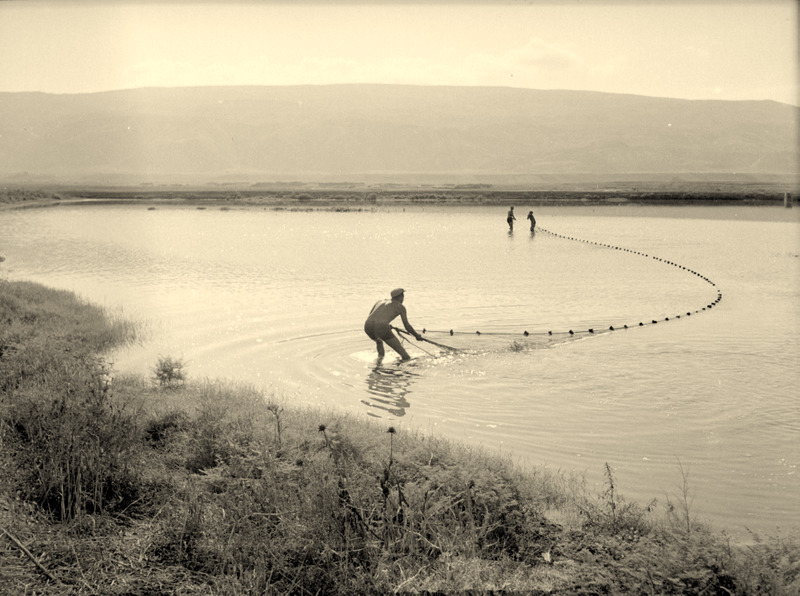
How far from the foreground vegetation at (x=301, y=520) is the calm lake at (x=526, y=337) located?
1.62 meters

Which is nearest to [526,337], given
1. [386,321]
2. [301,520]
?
[386,321]

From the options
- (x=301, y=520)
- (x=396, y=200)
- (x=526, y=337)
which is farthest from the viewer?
(x=396, y=200)

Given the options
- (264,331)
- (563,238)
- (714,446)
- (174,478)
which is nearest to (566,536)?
(174,478)

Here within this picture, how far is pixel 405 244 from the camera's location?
39.5m

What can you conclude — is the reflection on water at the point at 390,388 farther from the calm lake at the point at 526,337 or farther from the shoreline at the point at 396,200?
the shoreline at the point at 396,200

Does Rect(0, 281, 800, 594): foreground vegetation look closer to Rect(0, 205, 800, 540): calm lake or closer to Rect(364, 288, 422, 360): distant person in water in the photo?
Rect(0, 205, 800, 540): calm lake

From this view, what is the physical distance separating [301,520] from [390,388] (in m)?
7.18

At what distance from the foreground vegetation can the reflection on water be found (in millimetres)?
3155

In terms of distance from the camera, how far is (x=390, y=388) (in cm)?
1341

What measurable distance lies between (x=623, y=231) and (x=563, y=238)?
281 inches

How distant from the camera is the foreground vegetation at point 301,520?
216 inches

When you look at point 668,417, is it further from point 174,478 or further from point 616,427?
point 174,478

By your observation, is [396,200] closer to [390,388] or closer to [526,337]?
[526,337]

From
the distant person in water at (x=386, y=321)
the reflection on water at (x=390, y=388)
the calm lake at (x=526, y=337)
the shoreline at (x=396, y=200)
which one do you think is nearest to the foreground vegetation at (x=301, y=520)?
the calm lake at (x=526, y=337)
